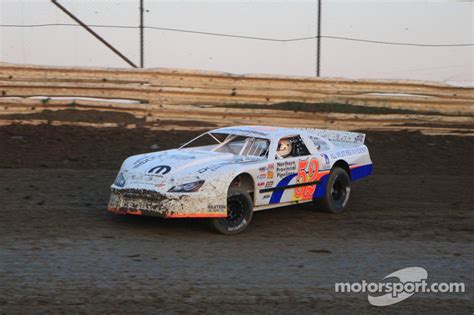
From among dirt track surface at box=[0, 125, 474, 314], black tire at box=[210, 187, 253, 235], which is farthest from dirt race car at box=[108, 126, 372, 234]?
dirt track surface at box=[0, 125, 474, 314]

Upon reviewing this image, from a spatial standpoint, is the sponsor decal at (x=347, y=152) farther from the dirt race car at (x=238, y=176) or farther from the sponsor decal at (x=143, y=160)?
the sponsor decal at (x=143, y=160)

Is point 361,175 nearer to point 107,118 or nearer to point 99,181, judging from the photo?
point 99,181

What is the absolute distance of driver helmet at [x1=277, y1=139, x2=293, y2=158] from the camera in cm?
902

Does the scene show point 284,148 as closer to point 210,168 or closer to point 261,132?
point 261,132

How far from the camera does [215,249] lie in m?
7.46

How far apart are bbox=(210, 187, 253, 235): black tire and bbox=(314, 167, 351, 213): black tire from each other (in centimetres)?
149

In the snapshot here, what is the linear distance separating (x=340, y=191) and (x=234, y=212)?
205 centimetres

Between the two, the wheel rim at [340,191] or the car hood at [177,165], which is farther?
the wheel rim at [340,191]

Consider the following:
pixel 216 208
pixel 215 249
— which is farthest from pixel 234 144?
pixel 215 249

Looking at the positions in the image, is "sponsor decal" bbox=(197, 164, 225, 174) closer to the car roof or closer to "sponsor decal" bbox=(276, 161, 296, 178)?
"sponsor decal" bbox=(276, 161, 296, 178)

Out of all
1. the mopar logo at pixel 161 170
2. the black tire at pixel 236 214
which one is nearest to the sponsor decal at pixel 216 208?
the black tire at pixel 236 214

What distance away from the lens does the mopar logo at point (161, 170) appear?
8.05 metres

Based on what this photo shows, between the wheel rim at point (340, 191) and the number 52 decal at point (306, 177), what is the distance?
0.55 meters

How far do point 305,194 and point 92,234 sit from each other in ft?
9.00
